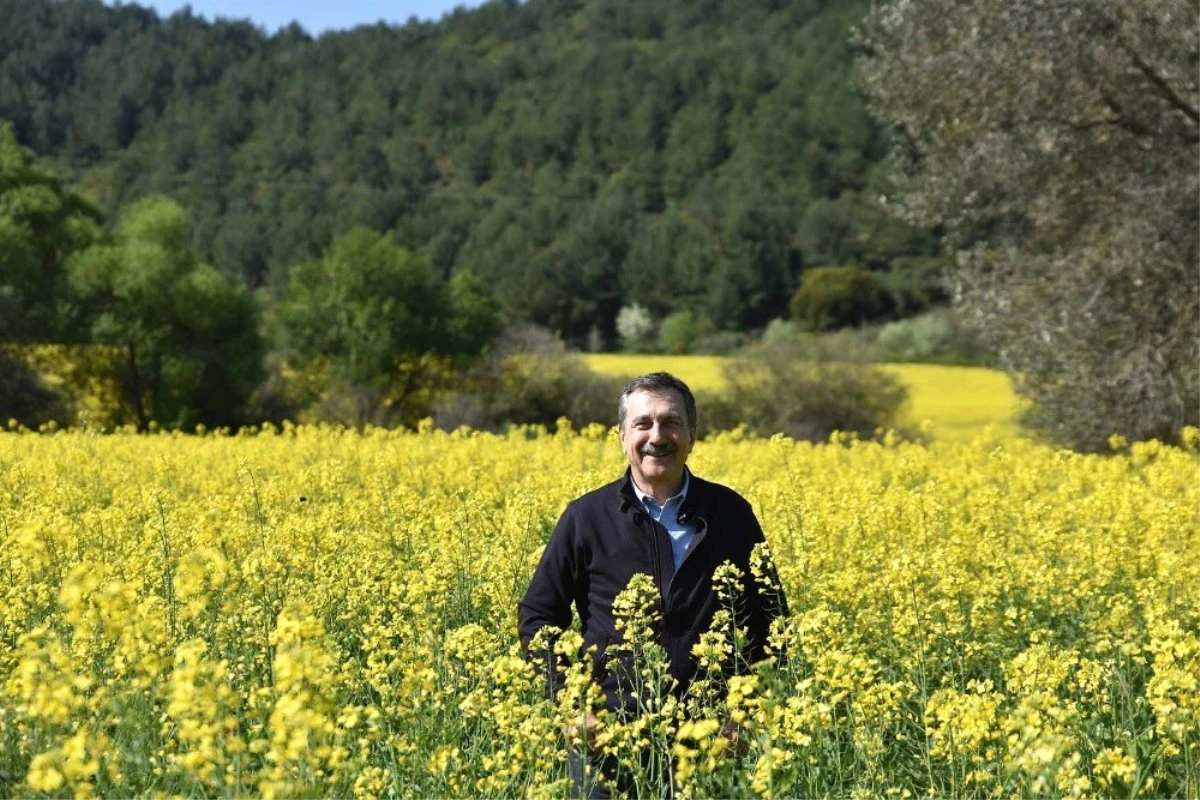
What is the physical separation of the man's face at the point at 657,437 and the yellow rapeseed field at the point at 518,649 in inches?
16.0

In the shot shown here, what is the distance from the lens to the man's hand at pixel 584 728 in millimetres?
3379

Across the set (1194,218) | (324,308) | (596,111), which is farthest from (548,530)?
(596,111)

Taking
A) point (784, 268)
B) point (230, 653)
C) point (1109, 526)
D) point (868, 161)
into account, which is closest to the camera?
point (230, 653)

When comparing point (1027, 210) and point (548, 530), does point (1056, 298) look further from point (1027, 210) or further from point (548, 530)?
Result: point (548, 530)

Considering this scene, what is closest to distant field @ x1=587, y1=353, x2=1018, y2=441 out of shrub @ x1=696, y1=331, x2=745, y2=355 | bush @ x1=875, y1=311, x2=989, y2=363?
bush @ x1=875, y1=311, x2=989, y2=363

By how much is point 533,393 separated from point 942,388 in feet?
43.7

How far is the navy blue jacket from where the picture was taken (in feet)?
14.3

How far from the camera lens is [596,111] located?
326 feet

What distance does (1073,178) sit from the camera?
51.4 feet

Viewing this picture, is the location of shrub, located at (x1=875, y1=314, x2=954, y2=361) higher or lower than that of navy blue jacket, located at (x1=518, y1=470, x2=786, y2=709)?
higher

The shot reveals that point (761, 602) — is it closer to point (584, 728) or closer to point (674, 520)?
point (674, 520)

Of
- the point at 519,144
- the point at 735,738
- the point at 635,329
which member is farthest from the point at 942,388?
the point at 519,144

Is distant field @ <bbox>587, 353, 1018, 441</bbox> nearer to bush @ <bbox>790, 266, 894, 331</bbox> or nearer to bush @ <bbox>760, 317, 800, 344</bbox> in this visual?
bush @ <bbox>760, 317, 800, 344</bbox>

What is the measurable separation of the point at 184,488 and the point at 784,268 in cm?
5780
